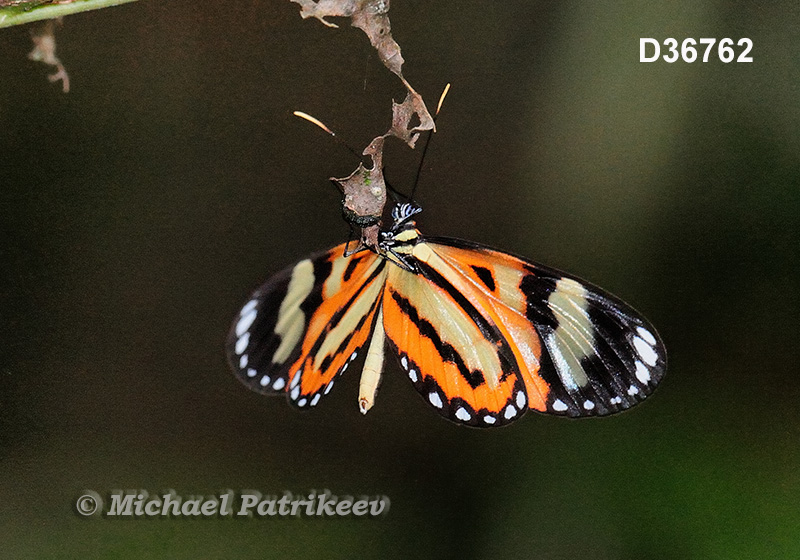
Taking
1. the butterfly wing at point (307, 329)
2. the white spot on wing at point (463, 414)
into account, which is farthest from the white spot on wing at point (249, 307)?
the white spot on wing at point (463, 414)

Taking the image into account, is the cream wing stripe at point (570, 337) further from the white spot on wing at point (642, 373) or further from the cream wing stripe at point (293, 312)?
the cream wing stripe at point (293, 312)

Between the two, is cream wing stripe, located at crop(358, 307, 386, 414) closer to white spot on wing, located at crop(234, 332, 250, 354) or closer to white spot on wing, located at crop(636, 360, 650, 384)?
white spot on wing, located at crop(234, 332, 250, 354)

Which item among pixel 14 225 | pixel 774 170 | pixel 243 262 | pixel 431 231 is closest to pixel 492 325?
pixel 431 231

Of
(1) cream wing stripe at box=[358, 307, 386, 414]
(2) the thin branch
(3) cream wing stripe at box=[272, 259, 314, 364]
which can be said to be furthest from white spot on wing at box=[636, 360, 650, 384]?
(2) the thin branch

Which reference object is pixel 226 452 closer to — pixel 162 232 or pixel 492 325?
pixel 162 232

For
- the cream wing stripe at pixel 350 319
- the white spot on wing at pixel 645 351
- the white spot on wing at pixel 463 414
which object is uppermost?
the cream wing stripe at pixel 350 319
